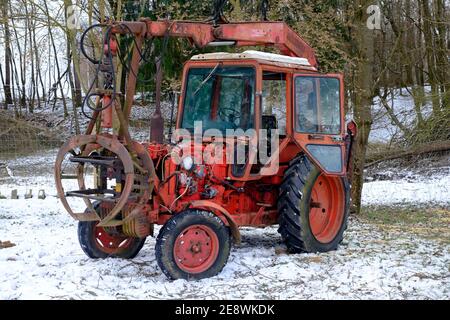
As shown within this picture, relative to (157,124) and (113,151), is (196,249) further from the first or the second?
(157,124)

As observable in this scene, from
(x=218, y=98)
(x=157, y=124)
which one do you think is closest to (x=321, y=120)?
(x=218, y=98)

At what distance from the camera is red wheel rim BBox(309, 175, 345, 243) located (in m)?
8.10

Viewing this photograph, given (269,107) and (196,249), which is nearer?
(196,249)

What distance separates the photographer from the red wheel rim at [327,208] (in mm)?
8102

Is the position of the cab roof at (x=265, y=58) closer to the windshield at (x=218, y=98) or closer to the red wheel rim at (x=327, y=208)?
the windshield at (x=218, y=98)

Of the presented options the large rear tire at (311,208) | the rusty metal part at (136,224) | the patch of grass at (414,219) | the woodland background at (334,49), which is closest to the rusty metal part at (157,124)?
the rusty metal part at (136,224)

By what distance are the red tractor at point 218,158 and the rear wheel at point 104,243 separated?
1cm

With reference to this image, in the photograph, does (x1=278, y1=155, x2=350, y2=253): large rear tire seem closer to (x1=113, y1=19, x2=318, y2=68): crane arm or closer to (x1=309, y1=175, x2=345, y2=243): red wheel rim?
(x1=309, y1=175, x2=345, y2=243): red wheel rim

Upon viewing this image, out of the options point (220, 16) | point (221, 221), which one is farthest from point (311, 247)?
point (220, 16)

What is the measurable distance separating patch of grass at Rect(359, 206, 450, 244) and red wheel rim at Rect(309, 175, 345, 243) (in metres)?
1.37

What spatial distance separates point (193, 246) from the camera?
6.38 meters

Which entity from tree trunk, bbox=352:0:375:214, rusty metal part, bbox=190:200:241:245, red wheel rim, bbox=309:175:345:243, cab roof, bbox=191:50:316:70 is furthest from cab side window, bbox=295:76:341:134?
tree trunk, bbox=352:0:375:214

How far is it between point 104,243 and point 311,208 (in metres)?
2.65

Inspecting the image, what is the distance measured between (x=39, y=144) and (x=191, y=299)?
978 cm
